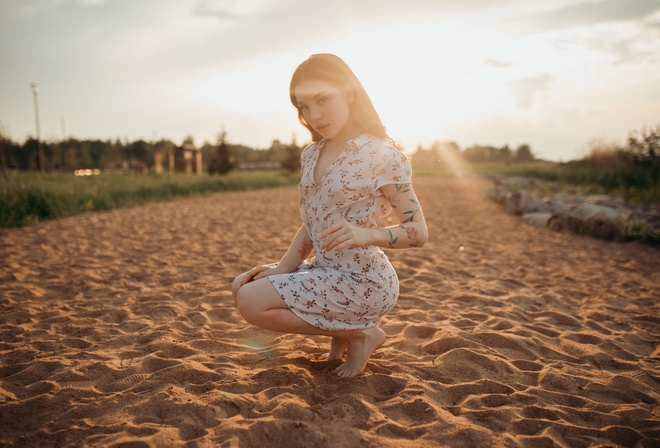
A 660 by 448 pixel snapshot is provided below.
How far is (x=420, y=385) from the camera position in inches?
91.2

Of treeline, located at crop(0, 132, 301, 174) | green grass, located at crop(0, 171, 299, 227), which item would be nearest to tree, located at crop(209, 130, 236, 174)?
treeline, located at crop(0, 132, 301, 174)

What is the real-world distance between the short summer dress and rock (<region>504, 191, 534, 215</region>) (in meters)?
9.86

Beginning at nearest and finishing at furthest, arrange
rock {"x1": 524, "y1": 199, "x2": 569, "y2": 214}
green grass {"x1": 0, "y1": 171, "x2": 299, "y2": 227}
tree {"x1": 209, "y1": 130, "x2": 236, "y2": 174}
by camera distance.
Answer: green grass {"x1": 0, "y1": 171, "x2": 299, "y2": 227} < rock {"x1": 524, "y1": 199, "x2": 569, "y2": 214} < tree {"x1": 209, "y1": 130, "x2": 236, "y2": 174}

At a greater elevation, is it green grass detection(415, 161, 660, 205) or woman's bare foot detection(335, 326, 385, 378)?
green grass detection(415, 161, 660, 205)

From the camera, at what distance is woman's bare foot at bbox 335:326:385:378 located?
2.37 metres

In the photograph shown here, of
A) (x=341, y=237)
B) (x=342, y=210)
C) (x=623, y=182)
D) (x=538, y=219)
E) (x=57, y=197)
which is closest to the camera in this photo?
(x=341, y=237)

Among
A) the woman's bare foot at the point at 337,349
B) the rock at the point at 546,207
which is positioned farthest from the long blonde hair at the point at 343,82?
the rock at the point at 546,207

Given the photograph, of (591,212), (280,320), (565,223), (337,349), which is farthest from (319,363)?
(591,212)

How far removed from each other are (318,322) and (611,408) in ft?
5.00

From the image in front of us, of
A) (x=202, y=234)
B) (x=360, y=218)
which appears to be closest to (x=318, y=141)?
(x=360, y=218)

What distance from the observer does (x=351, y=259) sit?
7.32 feet

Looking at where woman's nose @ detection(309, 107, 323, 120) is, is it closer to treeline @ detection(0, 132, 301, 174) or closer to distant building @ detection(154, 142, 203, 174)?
treeline @ detection(0, 132, 301, 174)

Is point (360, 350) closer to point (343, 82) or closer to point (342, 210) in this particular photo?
point (342, 210)

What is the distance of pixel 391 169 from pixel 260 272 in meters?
0.94
